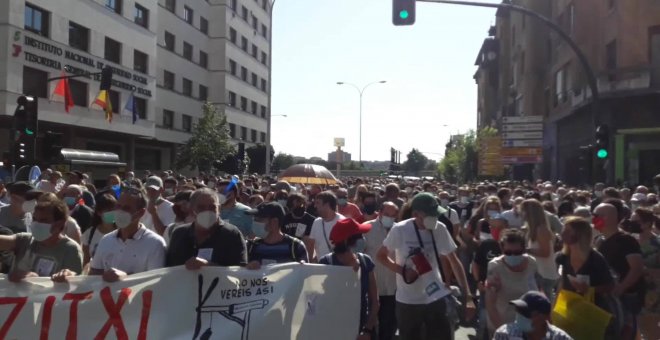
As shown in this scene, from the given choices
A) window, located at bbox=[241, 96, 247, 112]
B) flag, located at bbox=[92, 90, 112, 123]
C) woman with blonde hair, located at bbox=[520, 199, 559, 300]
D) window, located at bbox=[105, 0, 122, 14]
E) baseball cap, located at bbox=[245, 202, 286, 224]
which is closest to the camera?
baseball cap, located at bbox=[245, 202, 286, 224]

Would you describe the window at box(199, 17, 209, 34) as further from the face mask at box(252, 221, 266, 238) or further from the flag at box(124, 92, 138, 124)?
the face mask at box(252, 221, 266, 238)

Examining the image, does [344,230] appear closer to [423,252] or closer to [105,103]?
[423,252]

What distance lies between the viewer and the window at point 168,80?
4375 cm

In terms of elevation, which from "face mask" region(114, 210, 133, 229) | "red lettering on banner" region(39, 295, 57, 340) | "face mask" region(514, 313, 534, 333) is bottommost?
"red lettering on banner" region(39, 295, 57, 340)

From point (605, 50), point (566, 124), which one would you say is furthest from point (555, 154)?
point (605, 50)

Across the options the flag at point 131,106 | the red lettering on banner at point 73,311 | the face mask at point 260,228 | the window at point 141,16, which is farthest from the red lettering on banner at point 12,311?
the window at point 141,16

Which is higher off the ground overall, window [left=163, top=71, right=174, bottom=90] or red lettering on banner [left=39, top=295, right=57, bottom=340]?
window [left=163, top=71, right=174, bottom=90]

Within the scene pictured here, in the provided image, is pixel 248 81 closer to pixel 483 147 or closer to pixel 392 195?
pixel 483 147

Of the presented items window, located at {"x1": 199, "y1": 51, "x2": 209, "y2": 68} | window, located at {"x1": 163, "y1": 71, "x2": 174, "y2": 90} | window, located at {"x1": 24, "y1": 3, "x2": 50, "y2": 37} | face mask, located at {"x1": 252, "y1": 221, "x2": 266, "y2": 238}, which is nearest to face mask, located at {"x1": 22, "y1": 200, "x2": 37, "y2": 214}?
face mask, located at {"x1": 252, "y1": 221, "x2": 266, "y2": 238}

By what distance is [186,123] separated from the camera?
1863 inches

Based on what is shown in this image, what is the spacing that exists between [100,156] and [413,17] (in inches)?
683

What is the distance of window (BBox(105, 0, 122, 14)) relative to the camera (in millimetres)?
34344

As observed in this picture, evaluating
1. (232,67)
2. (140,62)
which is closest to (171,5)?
(140,62)

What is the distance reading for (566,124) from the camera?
34.7m
